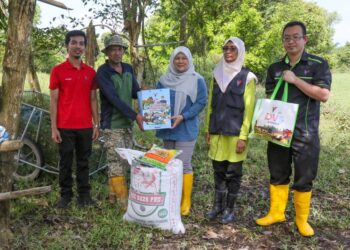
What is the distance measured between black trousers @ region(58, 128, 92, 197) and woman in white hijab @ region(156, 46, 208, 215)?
0.83 meters

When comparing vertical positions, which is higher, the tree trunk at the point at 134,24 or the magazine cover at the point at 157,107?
the tree trunk at the point at 134,24

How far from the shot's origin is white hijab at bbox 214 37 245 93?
3.65 metres

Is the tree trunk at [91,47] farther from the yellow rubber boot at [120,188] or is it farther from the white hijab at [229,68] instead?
the white hijab at [229,68]

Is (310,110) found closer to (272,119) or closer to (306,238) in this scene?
(272,119)

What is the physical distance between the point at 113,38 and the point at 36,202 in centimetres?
202

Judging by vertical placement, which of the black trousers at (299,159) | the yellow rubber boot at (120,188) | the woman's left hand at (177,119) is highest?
the woman's left hand at (177,119)

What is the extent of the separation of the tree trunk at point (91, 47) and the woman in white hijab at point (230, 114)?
7.39 feet

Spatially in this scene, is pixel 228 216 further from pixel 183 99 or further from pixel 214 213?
pixel 183 99

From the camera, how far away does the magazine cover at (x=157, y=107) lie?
3871 mm

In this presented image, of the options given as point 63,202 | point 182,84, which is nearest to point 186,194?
point 182,84

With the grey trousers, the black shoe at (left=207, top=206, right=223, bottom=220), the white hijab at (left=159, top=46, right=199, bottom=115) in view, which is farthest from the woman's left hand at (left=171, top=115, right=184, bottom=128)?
the black shoe at (left=207, top=206, right=223, bottom=220)

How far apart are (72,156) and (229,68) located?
6.20 ft

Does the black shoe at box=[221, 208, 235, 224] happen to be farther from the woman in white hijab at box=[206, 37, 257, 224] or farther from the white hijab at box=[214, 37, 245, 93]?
the white hijab at box=[214, 37, 245, 93]

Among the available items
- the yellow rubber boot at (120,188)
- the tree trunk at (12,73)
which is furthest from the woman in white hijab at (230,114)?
the tree trunk at (12,73)
